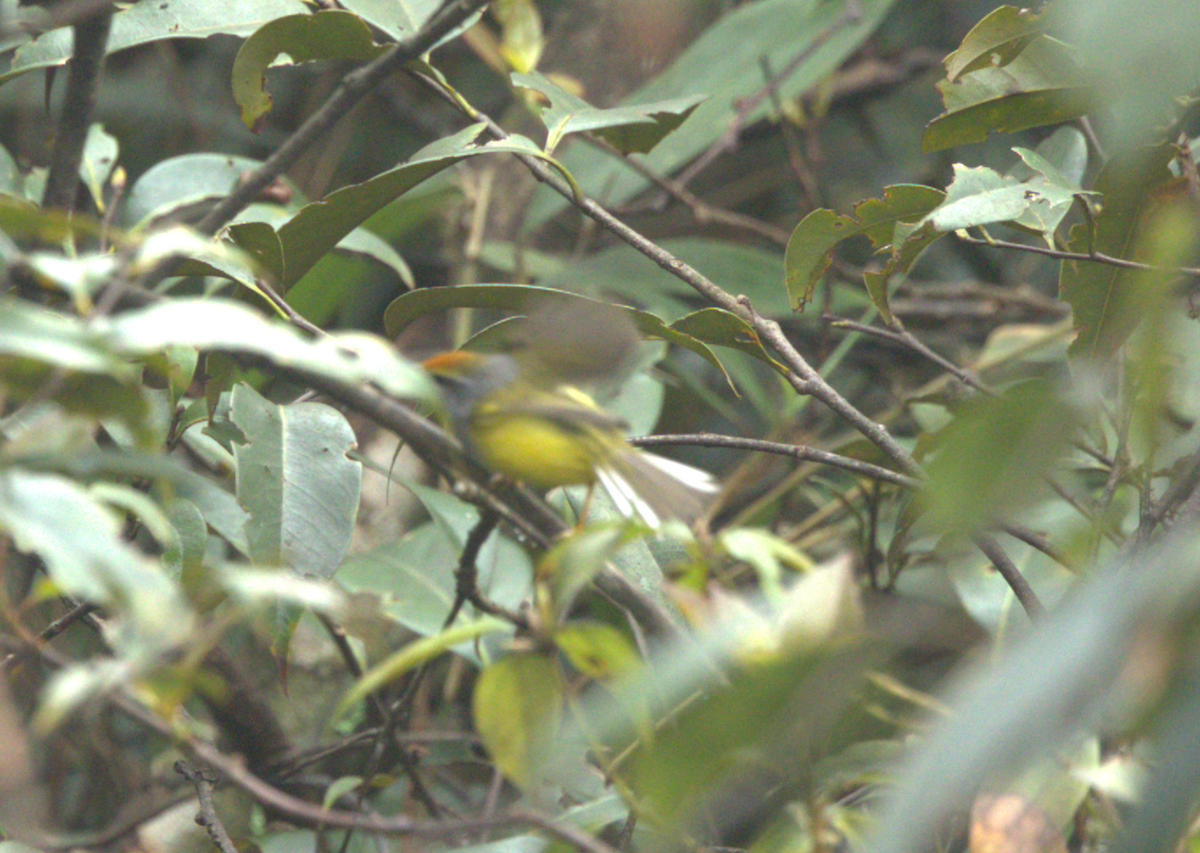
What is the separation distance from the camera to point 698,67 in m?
2.34

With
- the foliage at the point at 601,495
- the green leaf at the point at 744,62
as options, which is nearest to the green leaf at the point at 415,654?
the foliage at the point at 601,495

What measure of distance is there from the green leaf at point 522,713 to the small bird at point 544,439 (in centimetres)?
24

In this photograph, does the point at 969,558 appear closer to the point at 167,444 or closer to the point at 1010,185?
the point at 1010,185

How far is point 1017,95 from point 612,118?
1.28ft

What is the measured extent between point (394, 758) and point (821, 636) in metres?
0.93

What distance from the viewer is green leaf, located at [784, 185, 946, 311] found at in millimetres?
1000

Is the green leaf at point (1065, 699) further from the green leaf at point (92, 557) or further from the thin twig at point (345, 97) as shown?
the thin twig at point (345, 97)

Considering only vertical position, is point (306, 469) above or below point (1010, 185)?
below

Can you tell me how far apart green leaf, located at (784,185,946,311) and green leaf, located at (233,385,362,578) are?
46 cm

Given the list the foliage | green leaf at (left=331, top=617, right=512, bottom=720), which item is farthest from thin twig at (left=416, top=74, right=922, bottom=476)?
green leaf at (left=331, top=617, right=512, bottom=720)

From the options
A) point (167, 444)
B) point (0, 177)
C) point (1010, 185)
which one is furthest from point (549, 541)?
point (0, 177)

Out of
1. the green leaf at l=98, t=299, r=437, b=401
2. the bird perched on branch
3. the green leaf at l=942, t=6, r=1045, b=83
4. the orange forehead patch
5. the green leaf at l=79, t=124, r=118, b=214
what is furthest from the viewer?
the green leaf at l=79, t=124, r=118, b=214

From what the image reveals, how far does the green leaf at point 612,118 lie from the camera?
1022 mm

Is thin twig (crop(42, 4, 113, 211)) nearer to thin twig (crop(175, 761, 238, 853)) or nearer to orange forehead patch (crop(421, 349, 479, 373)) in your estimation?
orange forehead patch (crop(421, 349, 479, 373))
